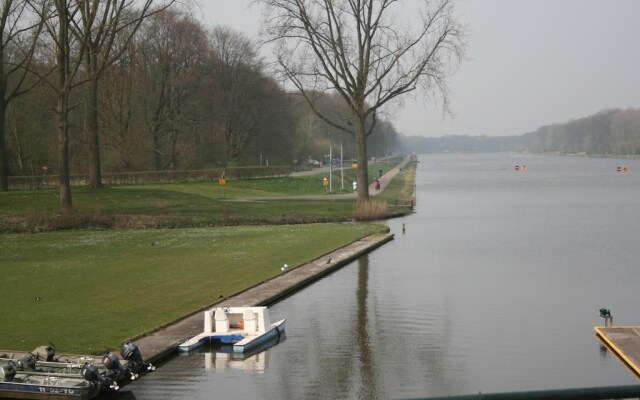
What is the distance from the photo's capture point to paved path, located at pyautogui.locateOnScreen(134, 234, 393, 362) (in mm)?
17922

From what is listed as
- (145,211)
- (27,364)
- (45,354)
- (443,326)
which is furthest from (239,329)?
(145,211)

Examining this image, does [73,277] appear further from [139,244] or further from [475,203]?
[475,203]

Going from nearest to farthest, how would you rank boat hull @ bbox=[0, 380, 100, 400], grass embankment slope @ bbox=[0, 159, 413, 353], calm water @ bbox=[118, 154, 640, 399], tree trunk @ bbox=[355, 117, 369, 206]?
boat hull @ bbox=[0, 380, 100, 400]
calm water @ bbox=[118, 154, 640, 399]
grass embankment slope @ bbox=[0, 159, 413, 353]
tree trunk @ bbox=[355, 117, 369, 206]

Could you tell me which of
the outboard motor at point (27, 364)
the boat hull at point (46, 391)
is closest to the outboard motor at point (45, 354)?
the outboard motor at point (27, 364)

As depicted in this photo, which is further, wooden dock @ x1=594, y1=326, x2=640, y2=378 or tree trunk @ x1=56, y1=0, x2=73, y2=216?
tree trunk @ x1=56, y1=0, x2=73, y2=216

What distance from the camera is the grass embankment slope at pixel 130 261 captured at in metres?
19.9

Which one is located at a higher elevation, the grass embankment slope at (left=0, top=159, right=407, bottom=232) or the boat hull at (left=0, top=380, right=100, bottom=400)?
the grass embankment slope at (left=0, top=159, right=407, bottom=232)

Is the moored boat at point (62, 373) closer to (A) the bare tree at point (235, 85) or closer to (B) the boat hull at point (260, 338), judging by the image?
(B) the boat hull at point (260, 338)

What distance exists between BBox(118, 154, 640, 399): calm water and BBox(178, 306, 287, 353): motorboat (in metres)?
0.51

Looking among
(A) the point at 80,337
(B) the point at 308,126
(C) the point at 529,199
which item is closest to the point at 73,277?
(A) the point at 80,337

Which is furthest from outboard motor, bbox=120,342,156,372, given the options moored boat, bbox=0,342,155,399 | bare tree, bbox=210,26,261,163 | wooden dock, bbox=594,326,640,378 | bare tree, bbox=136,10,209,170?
bare tree, bbox=210,26,261,163

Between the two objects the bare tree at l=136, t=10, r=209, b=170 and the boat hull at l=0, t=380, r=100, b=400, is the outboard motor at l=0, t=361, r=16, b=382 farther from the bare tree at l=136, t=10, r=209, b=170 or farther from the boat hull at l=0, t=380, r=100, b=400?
the bare tree at l=136, t=10, r=209, b=170

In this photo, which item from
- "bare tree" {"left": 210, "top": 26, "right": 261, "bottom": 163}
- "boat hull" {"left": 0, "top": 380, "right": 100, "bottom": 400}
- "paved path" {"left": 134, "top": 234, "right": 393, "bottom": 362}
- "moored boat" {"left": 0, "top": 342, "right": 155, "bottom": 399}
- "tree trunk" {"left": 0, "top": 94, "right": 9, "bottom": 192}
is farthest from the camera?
"bare tree" {"left": 210, "top": 26, "right": 261, "bottom": 163}

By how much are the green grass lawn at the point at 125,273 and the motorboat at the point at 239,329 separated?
4.88 ft
